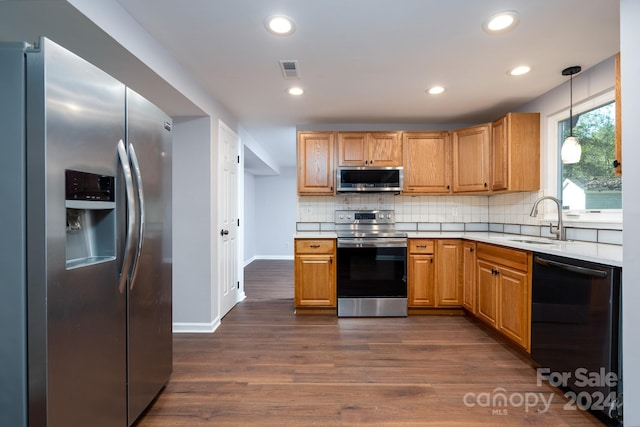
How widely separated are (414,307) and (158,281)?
8.60 feet

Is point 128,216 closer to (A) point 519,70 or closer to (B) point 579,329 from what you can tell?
(B) point 579,329

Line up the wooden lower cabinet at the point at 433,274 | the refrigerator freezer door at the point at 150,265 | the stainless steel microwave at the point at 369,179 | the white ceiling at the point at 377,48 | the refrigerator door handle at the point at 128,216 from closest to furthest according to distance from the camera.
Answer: the refrigerator door handle at the point at 128,216, the refrigerator freezer door at the point at 150,265, the white ceiling at the point at 377,48, the wooden lower cabinet at the point at 433,274, the stainless steel microwave at the point at 369,179

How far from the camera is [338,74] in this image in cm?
248

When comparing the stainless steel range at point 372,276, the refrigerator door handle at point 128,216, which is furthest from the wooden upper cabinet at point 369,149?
the refrigerator door handle at point 128,216

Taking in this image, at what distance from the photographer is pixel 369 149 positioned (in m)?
3.61

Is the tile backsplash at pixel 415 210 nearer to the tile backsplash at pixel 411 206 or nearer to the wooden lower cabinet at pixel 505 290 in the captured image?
the tile backsplash at pixel 411 206

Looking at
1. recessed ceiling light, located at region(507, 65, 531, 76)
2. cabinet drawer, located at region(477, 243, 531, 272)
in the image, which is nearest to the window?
recessed ceiling light, located at region(507, 65, 531, 76)

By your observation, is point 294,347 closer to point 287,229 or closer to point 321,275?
point 321,275

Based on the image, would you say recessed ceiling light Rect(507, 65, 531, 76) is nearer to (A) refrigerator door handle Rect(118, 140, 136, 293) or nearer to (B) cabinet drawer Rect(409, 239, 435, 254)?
(B) cabinet drawer Rect(409, 239, 435, 254)

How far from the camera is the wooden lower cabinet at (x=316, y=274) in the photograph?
11.0ft

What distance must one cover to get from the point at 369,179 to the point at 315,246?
1.01 m

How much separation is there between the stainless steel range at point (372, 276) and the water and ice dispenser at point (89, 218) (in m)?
2.28

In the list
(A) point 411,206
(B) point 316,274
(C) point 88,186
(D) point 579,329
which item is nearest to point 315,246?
(B) point 316,274

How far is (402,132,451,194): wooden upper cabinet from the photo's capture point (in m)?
3.62
